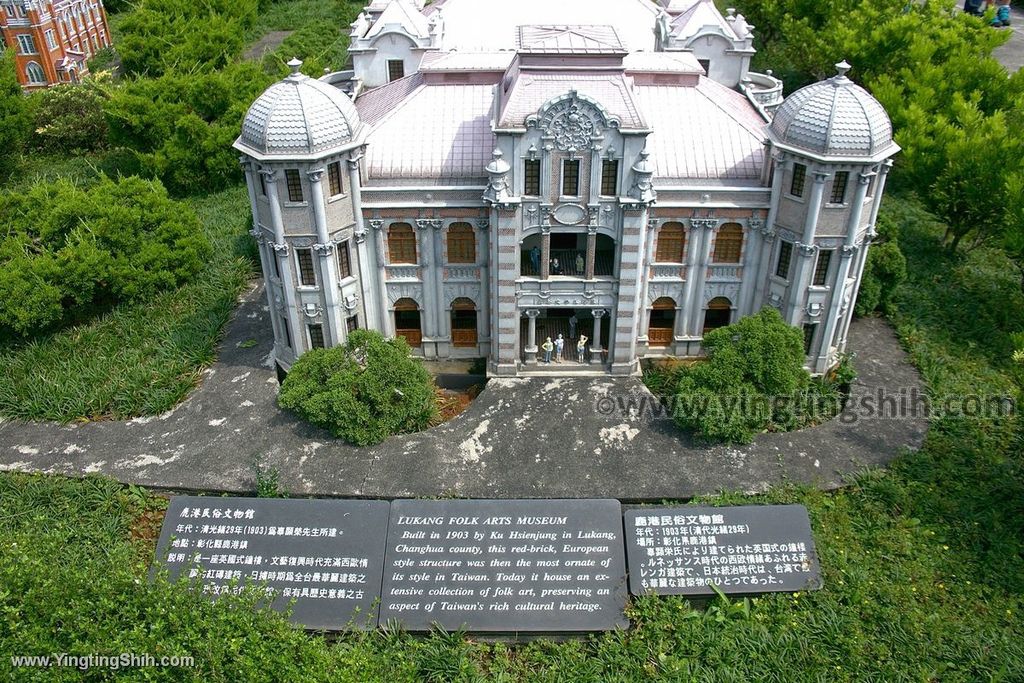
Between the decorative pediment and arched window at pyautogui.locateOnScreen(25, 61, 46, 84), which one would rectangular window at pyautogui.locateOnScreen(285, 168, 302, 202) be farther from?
arched window at pyautogui.locateOnScreen(25, 61, 46, 84)

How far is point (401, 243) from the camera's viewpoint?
3650cm

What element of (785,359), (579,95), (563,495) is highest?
(579,95)

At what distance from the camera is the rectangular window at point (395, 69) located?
46406 millimetres

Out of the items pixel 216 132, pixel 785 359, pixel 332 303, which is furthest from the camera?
pixel 216 132

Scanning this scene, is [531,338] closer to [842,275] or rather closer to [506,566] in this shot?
[506,566]

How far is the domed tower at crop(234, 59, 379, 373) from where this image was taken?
3228 cm

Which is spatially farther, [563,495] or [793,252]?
[793,252]

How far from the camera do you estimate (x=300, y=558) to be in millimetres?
26734

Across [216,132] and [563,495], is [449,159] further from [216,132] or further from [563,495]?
[216,132]

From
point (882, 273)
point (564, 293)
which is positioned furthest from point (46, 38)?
point (882, 273)

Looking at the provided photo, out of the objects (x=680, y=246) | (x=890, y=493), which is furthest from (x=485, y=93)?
(x=890, y=493)

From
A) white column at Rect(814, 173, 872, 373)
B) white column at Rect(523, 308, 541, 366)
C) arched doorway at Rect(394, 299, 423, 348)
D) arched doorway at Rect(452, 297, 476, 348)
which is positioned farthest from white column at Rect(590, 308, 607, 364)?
white column at Rect(814, 173, 872, 373)

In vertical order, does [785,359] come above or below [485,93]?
below

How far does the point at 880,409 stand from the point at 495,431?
16757mm
